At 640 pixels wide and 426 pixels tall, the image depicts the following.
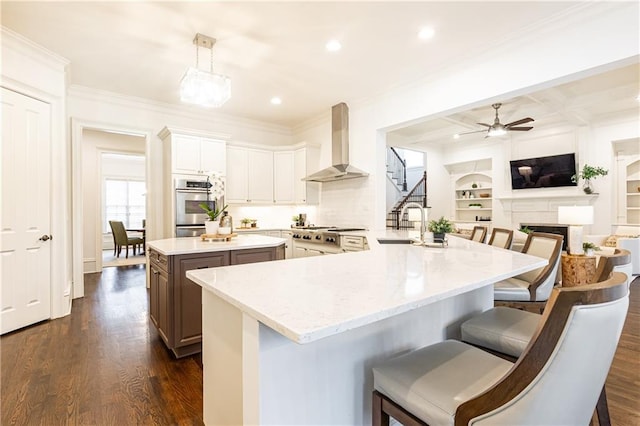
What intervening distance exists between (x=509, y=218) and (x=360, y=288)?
7778 millimetres

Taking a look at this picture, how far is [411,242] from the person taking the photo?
2.62 m

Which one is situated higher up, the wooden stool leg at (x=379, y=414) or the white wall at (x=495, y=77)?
Answer: the white wall at (x=495, y=77)

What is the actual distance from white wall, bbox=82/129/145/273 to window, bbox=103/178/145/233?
3242 millimetres

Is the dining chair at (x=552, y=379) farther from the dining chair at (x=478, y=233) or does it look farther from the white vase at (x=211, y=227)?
the dining chair at (x=478, y=233)

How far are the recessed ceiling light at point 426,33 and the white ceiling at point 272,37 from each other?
0.15 ft

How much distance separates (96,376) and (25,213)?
2.08 metres

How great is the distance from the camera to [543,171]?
6.83 metres

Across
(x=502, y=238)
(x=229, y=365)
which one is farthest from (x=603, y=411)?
(x=502, y=238)

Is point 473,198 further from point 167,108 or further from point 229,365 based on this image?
point 229,365

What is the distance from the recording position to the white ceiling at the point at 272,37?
2.60m

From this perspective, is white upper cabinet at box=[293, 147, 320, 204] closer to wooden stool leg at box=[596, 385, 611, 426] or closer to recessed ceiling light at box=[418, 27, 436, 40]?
recessed ceiling light at box=[418, 27, 436, 40]

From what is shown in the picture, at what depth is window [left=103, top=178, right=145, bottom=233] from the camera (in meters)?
9.28

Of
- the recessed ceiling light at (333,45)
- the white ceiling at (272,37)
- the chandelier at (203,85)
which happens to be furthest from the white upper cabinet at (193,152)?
the recessed ceiling light at (333,45)

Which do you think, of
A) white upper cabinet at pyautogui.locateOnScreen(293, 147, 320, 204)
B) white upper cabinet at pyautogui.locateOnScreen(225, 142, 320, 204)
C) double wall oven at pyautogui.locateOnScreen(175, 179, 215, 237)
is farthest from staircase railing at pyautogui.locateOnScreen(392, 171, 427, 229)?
double wall oven at pyautogui.locateOnScreen(175, 179, 215, 237)
